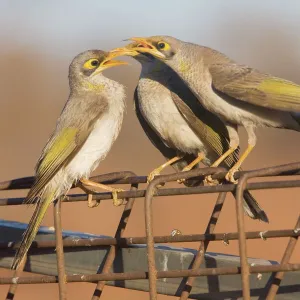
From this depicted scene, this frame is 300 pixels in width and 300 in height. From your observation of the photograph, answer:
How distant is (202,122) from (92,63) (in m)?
0.79

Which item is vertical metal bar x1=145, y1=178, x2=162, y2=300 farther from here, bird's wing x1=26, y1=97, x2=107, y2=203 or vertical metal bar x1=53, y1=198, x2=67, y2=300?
bird's wing x1=26, y1=97, x2=107, y2=203

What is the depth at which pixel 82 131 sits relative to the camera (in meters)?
5.69

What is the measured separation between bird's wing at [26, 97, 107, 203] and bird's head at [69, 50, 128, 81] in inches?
9.7

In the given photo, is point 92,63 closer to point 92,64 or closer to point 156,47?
point 92,64

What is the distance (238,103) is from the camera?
584cm

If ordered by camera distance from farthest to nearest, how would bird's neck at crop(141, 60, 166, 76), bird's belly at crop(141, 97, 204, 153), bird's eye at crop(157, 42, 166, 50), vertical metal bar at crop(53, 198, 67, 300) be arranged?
bird's neck at crop(141, 60, 166, 76)
bird's eye at crop(157, 42, 166, 50)
bird's belly at crop(141, 97, 204, 153)
vertical metal bar at crop(53, 198, 67, 300)

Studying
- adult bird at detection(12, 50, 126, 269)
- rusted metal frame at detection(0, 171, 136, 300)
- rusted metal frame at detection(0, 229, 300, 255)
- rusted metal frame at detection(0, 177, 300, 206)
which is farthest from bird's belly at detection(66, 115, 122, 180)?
rusted metal frame at detection(0, 177, 300, 206)

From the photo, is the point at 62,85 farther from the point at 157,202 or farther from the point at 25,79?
the point at 157,202

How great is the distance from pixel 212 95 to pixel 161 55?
70 centimetres

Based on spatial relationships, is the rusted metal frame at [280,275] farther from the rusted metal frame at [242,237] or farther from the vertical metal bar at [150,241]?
the vertical metal bar at [150,241]

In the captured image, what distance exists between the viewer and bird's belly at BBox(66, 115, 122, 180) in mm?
5590

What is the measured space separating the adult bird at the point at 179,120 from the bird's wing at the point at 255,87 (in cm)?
35

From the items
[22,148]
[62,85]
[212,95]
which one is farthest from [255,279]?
[62,85]

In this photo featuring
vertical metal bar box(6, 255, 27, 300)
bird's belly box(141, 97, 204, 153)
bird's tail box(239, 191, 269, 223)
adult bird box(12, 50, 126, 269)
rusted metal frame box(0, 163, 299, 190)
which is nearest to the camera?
rusted metal frame box(0, 163, 299, 190)
